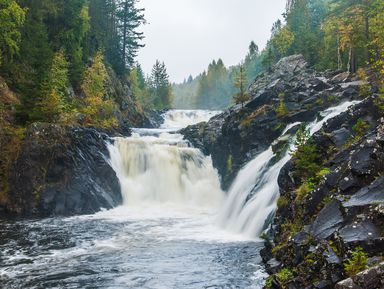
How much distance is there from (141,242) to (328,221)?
11.8 m

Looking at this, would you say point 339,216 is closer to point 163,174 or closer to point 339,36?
point 163,174

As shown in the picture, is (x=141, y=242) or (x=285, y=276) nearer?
(x=285, y=276)

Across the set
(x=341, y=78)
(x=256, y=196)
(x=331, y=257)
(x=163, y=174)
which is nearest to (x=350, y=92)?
(x=341, y=78)

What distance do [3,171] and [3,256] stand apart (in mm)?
12765

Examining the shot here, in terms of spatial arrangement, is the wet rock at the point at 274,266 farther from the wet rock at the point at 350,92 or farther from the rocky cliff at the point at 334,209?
the wet rock at the point at 350,92

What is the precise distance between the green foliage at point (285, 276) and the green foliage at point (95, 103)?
31.5 meters

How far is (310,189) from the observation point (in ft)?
46.8

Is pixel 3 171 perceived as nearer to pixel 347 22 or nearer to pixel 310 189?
pixel 310 189

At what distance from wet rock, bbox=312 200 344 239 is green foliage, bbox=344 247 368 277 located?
4.75 ft

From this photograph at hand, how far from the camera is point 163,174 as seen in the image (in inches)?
1459

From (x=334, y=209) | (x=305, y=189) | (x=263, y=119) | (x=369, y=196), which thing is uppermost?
(x=263, y=119)

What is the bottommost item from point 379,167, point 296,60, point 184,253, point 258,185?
point 184,253

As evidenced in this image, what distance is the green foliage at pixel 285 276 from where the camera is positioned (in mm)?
10750

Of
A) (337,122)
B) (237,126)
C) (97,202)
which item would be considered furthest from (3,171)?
(337,122)
